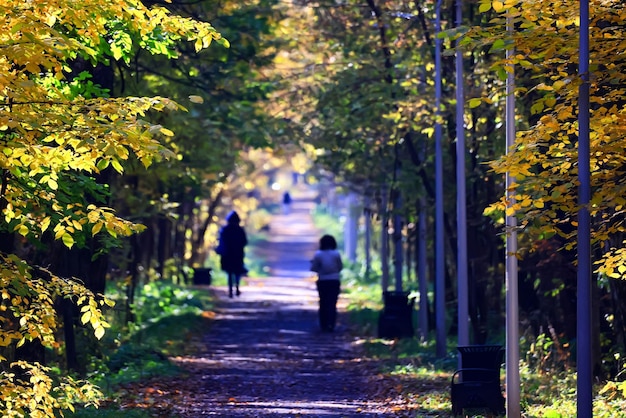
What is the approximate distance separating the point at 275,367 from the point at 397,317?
3.98 m

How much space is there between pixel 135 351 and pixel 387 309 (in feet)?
17.9

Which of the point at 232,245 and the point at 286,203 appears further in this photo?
the point at 286,203

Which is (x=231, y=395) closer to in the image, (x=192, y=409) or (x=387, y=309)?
(x=192, y=409)

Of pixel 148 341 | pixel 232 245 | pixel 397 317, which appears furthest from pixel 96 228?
pixel 232 245

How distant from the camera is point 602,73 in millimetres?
10086

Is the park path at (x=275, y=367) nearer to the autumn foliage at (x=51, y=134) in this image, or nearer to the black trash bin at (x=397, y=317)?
the black trash bin at (x=397, y=317)

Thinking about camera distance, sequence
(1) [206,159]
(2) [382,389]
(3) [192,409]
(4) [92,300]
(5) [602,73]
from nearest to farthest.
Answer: (4) [92,300] → (5) [602,73] → (3) [192,409] → (2) [382,389] → (1) [206,159]

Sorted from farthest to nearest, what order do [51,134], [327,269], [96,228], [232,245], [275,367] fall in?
[232,245] → [327,269] → [275,367] → [51,134] → [96,228]

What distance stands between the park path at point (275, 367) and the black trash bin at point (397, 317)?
821mm

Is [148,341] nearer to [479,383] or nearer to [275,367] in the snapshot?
[275,367]

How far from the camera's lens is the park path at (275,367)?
14156 millimetres

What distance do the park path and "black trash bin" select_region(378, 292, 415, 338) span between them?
2.69 feet

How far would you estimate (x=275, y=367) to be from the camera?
1864 centimetres

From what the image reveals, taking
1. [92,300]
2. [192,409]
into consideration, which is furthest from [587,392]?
[192,409]
